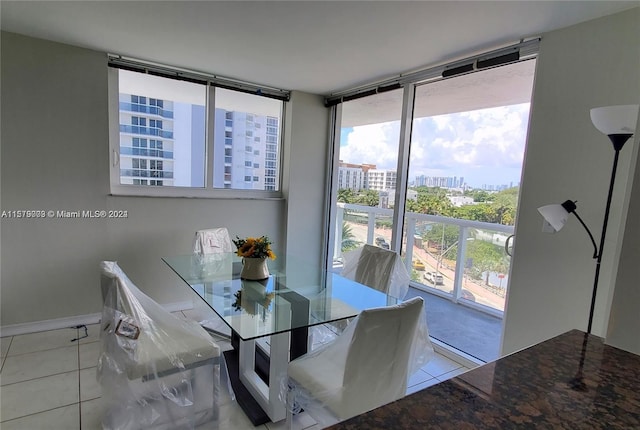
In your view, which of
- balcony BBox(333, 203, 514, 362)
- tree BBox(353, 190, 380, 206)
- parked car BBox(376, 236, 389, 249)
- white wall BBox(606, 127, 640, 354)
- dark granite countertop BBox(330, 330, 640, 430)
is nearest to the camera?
dark granite countertop BBox(330, 330, 640, 430)

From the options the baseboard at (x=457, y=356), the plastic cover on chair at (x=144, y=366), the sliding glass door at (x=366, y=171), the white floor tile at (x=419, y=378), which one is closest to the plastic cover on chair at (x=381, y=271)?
the white floor tile at (x=419, y=378)

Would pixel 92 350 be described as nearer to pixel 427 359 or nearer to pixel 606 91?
pixel 427 359

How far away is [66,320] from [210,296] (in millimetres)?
1849

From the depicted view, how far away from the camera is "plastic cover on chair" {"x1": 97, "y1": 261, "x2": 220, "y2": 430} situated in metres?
1.54

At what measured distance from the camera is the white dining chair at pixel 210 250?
2.86 m

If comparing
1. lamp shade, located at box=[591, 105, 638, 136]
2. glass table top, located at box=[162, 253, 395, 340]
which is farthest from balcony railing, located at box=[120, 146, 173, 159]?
lamp shade, located at box=[591, 105, 638, 136]

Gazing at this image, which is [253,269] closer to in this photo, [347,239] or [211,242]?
[211,242]

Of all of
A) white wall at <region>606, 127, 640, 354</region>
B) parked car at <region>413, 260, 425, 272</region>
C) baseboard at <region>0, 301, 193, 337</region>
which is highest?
white wall at <region>606, 127, 640, 354</region>

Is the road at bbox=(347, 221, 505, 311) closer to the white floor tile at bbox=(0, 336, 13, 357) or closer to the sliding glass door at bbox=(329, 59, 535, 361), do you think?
the sliding glass door at bbox=(329, 59, 535, 361)

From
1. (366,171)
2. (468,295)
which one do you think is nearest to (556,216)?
(366,171)

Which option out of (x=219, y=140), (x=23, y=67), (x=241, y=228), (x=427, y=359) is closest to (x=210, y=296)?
(x=427, y=359)

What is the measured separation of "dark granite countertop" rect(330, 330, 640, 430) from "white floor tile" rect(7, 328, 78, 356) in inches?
116

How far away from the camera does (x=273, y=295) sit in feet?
6.63

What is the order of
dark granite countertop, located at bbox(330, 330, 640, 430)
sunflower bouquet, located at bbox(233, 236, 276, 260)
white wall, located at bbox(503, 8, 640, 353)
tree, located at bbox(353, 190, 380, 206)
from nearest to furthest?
dark granite countertop, located at bbox(330, 330, 640, 430) < white wall, located at bbox(503, 8, 640, 353) < sunflower bouquet, located at bbox(233, 236, 276, 260) < tree, located at bbox(353, 190, 380, 206)
